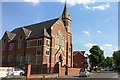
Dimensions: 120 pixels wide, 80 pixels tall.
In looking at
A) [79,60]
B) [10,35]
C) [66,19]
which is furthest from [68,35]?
[79,60]

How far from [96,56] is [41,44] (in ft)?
116

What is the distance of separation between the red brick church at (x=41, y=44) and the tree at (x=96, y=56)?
1898 centimetres

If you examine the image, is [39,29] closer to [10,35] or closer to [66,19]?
[66,19]

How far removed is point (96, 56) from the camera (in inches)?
3179

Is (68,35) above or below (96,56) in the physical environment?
above

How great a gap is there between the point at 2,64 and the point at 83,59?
39.1 m

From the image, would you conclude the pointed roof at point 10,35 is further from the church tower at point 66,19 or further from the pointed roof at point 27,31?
the church tower at point 66,19

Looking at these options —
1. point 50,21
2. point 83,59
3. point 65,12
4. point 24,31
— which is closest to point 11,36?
point 24,31

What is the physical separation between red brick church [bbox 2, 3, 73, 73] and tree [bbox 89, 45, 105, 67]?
19.0 meters

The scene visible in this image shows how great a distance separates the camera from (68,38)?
62.9 m

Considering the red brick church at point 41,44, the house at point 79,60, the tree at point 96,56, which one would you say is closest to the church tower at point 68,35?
the red brick church at point 41,44

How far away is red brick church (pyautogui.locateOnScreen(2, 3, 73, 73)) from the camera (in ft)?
169

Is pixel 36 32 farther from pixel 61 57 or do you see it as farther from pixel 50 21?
pixel 61 57

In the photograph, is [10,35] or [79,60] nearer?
[10,35]
